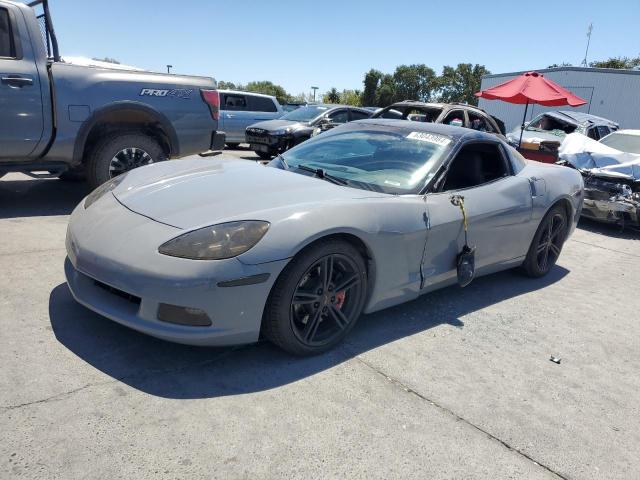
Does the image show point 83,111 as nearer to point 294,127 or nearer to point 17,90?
point 17,90

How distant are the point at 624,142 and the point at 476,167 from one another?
20.8ft

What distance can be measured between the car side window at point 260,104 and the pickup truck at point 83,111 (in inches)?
326

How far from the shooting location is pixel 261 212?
2756 mm

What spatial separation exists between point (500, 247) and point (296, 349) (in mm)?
2070

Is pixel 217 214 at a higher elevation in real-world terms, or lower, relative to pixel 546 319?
higher

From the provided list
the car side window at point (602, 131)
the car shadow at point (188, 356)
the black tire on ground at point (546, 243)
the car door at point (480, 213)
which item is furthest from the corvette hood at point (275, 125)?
the car shadow at point (188, 356)

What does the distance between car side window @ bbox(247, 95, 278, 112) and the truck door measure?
9.64m

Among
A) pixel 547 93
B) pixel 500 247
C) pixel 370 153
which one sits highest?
pixel 547 93

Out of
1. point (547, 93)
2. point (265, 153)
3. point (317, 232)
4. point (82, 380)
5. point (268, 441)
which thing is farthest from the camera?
point (265, 153)

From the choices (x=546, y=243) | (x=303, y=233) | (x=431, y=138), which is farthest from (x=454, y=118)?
(x=303, y=233)

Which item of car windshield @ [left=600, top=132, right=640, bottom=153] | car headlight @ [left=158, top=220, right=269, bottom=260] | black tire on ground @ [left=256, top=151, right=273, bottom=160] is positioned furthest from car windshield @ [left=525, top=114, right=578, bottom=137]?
car headlight @ [left=158, top=220, right=269, bottom=260]

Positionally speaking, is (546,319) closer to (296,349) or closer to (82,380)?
(296,349)

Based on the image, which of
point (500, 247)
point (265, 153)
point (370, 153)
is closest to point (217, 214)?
point (370, 153)

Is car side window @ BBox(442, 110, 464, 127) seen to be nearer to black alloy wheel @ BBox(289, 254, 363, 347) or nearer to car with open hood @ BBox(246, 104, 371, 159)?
car with open hood @ BBox(246, 104, 371, 159)
